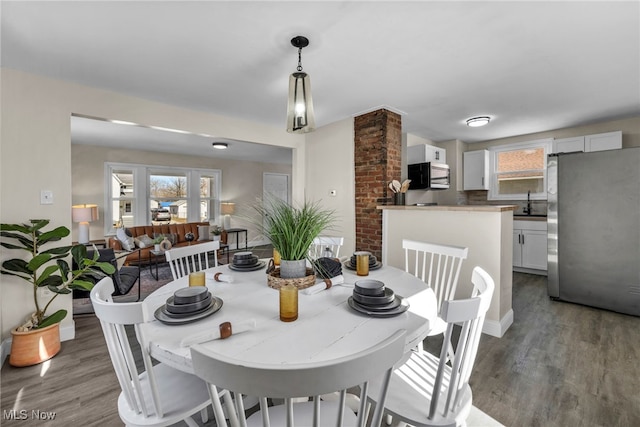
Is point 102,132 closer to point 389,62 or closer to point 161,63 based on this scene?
point 161,63

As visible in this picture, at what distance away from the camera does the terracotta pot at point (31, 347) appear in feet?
6.63

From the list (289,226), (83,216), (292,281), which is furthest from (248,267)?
(83,216)

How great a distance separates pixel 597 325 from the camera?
264 cm

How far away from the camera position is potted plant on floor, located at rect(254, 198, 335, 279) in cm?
138

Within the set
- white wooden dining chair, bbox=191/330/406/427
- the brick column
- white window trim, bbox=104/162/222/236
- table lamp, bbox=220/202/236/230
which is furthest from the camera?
table lamp, bbox=220/202/236/230

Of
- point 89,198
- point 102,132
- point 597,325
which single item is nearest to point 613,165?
point 597,325

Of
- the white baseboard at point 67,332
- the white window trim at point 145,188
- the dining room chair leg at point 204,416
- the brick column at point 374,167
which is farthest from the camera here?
the white window trim at point 145,188

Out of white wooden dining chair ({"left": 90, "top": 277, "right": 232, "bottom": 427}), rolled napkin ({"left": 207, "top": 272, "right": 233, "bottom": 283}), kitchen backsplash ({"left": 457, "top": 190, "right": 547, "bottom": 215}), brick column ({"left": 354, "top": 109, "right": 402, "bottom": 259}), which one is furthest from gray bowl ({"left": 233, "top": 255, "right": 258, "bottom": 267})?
kitchen backsplash ({"left": 457, "top": 190, "right": 547, "bottom": 215})

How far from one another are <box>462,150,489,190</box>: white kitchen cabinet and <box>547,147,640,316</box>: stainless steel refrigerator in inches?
64.4

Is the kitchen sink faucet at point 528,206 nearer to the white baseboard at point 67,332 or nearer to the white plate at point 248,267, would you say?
the white plate at point 248,267

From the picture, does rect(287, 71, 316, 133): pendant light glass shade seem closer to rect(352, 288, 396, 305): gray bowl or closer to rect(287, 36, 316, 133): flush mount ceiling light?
rect(287, 36, 316, 133): flush mount ceiling light

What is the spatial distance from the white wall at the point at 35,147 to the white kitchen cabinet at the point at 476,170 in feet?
17.0

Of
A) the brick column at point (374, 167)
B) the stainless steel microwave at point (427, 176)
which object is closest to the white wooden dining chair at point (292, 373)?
the brick column at point (374, 167)

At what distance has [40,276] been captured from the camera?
2133 millimetres
